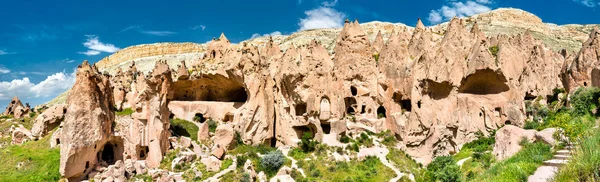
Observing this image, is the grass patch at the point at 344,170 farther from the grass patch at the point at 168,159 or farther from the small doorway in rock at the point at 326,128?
the grass patch at the point at 168,159

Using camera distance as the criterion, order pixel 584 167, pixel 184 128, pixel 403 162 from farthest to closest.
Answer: pixel 184 128
pixel 403 162
pixel 584 167

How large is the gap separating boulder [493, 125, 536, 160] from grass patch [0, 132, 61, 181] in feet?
83.4

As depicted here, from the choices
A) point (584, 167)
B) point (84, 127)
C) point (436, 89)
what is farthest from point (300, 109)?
point (584, 167)

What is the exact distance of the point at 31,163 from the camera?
28.5m

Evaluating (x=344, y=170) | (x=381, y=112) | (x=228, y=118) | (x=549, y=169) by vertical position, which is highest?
(x=381, y=112)

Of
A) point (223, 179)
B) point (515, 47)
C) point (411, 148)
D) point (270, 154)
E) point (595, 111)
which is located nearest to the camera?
point (595, 111)

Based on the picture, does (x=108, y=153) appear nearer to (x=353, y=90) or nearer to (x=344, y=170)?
(x=344, y=170)

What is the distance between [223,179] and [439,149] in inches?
727

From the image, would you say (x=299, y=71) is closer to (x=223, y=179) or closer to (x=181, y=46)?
(x=223, y=179)

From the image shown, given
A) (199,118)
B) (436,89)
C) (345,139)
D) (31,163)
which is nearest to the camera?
(31,163)

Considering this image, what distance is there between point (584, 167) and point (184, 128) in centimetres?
3236

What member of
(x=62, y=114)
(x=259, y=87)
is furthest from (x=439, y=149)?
(x=62, y=114)

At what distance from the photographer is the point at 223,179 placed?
26734 mm

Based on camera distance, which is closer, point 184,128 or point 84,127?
point 84,127
